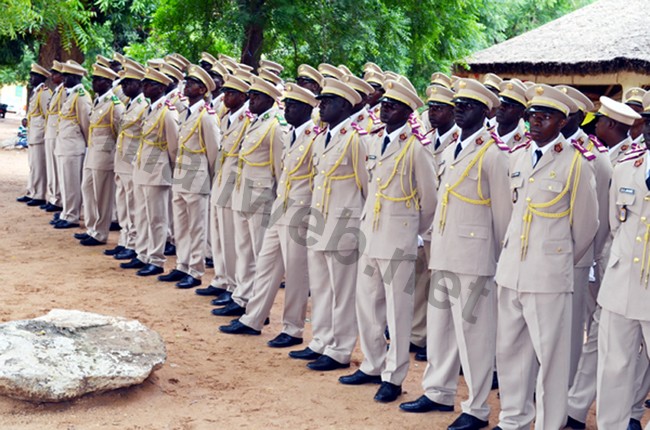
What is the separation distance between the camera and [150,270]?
966 centimetres

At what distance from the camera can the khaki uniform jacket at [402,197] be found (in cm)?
602

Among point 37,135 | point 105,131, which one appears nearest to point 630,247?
point 105,131

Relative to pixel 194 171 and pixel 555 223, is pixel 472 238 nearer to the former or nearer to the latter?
pixel 555 223

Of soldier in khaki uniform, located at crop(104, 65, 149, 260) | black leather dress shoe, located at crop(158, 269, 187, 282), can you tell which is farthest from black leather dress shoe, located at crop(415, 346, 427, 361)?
soldier in khaki uniform, located at crop(104, 65, 149, 260)

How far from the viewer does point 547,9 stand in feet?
97.5

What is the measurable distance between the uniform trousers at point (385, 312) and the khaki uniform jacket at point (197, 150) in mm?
3144

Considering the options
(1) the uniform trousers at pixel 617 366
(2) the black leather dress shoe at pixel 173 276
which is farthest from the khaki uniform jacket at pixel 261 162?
(1) the uniform trousers at pixel 617 366

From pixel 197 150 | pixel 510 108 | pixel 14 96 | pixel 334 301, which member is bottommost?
pixel 334 301

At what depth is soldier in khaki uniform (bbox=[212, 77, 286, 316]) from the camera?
25.6 ft

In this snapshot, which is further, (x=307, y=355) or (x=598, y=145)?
(x=307, y=355)

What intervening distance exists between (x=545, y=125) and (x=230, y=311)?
396 centimetres

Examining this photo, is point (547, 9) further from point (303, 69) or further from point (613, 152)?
point (613, 152)

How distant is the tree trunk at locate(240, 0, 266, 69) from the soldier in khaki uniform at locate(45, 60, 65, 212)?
2.57 meters

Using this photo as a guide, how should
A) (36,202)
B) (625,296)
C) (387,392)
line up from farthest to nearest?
1. (36,202)
2. (387,392)
3. (625,296)
